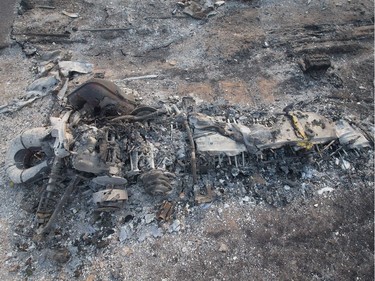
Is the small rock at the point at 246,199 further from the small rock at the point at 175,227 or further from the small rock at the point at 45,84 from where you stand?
the small rock at the point at 45,84

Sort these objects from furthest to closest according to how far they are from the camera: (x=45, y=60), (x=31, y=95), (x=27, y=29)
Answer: (x=27, y=29)
(x=45, y=60)
(x=31, y=95)

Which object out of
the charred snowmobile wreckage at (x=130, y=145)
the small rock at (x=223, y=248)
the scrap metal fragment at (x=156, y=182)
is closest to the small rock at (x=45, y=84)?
the charred snowmobile wreckage at (x=130, y=145)

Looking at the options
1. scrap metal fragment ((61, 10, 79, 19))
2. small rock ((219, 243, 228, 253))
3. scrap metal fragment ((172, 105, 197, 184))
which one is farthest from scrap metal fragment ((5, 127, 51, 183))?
scrap metal fragment ((61, 10, 79, 19))

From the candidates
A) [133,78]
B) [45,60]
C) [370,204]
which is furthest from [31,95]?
[370,204]

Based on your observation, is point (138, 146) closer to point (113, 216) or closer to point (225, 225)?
point (113, 216)

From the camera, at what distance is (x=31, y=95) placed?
9805 millimetres

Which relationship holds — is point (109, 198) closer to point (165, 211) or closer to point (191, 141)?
point (165, 211)

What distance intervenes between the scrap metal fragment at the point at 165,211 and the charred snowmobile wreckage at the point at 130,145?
0.9 inches

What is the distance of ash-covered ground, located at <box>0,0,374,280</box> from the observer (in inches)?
278

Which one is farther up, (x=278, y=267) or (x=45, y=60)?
(x=45, y=60)

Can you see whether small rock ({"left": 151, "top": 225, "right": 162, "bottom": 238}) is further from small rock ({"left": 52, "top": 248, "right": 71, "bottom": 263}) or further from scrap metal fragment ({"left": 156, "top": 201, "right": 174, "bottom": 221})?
small rock ({"left": 52, "top": 248, "right": 71, "bottom": 263})

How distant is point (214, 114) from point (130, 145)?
93.6 inches

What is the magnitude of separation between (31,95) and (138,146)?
414cm

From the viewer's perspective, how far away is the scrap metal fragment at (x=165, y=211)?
7.41 metres
